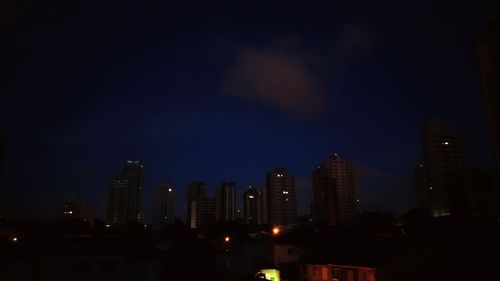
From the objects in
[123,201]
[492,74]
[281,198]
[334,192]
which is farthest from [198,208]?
[492,74]

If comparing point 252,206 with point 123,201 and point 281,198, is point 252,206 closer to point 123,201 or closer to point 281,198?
point 281,198

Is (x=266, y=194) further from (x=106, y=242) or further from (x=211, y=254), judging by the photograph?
(x=106, y=242)

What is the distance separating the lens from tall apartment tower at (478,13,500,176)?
72.0 meters

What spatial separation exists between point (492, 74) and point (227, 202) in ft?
388

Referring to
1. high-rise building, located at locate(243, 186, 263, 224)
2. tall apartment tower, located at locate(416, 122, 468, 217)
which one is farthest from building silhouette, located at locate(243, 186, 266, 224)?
tall apartment tower, located at locate(416, 122, 468, 217)

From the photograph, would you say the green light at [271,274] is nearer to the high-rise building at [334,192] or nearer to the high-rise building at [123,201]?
the high-rise building at [334,192]

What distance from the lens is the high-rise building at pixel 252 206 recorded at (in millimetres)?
167500

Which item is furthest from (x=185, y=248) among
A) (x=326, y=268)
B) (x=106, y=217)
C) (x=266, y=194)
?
(x=106, y=217)

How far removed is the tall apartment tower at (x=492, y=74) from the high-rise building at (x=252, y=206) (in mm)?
104868

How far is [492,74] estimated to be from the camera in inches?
2913

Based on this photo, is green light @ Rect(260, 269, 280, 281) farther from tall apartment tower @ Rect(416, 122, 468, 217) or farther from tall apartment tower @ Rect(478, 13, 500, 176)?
tall apartment tower @ Rect(416, 122, 468, 217)

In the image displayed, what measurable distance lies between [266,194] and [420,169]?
58.3 metres


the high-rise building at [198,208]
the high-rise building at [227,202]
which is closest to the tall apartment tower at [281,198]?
the high-rise building at [227,202]

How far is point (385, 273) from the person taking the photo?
3102 centimetres
